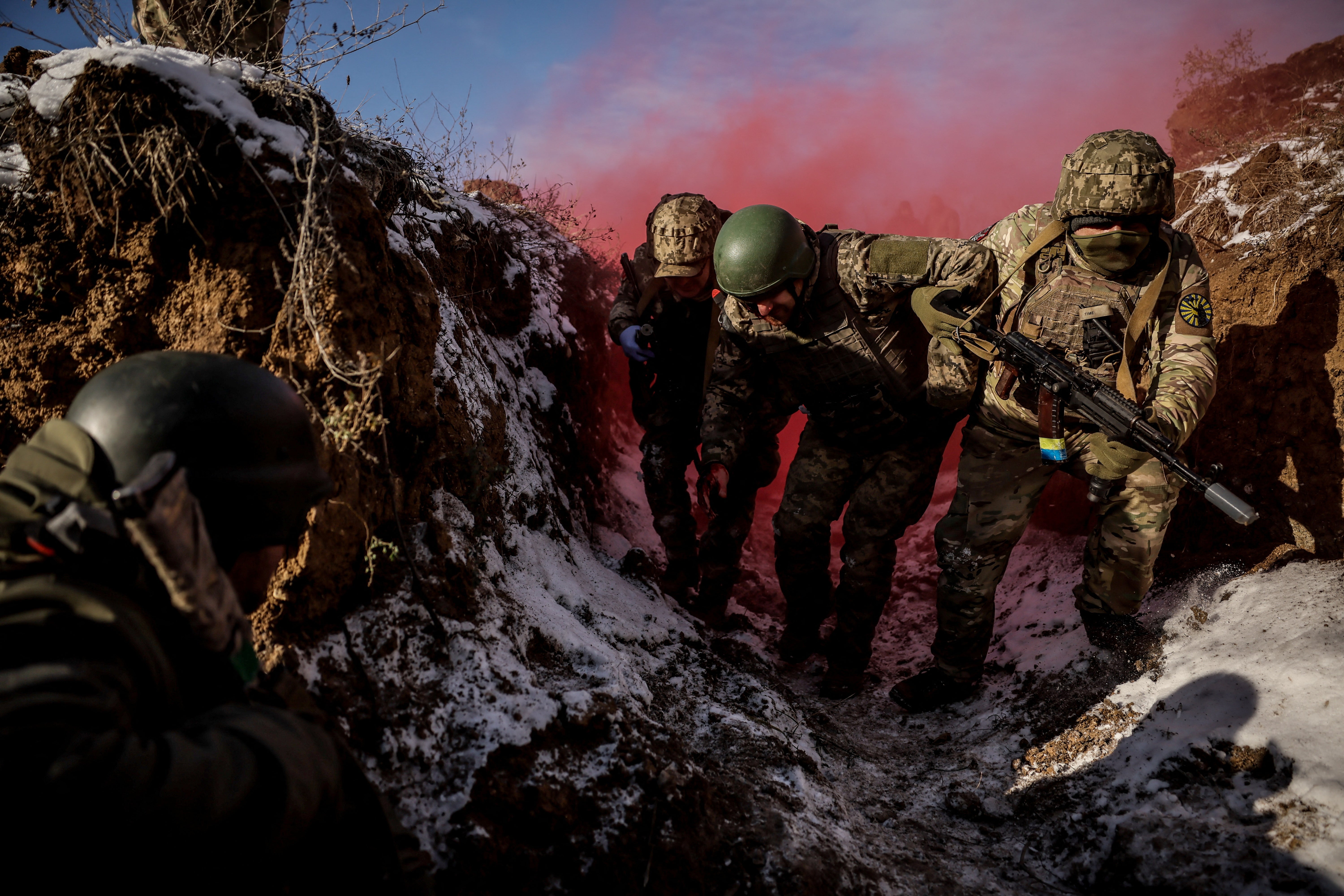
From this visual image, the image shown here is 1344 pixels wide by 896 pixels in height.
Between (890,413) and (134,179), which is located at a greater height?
(890,413)

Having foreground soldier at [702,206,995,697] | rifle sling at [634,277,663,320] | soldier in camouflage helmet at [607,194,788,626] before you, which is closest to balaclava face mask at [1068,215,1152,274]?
foreground soldier at [702,206,995,697]

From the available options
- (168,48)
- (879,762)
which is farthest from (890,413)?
(168,48)

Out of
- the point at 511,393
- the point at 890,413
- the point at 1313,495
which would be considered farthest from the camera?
the point at 511,393

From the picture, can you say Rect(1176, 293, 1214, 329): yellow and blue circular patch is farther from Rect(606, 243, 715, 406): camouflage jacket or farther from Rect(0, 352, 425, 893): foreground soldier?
Rect(0, 352, 425, 893): foreground soldier

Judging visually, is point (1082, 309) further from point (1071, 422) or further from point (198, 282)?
point (198, 282)

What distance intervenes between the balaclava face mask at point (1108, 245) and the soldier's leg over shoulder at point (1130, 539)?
0.87 meters

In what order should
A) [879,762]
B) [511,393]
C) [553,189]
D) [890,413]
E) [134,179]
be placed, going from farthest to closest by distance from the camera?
[553,189], [511,393], [890,413], [879,762], [134,179]

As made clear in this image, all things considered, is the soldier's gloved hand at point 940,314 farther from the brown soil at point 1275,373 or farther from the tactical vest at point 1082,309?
the brown soil at point 1275,373

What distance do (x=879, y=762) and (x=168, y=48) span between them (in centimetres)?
365

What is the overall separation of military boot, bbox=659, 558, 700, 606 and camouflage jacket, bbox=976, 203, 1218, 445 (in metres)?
2.10

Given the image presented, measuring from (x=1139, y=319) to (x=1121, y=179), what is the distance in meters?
0.59

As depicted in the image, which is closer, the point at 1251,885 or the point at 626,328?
the point at 1251,885

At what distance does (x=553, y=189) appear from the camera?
7297 millimetres

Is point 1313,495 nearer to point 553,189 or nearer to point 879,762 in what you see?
point 879,762
